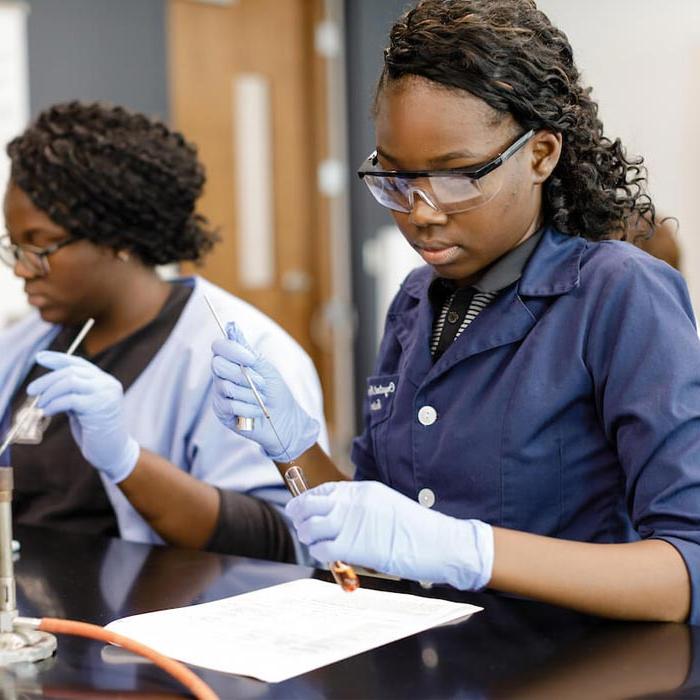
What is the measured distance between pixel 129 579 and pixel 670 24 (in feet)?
9.41

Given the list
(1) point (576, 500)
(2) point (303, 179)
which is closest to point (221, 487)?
(1) point (576, 500)

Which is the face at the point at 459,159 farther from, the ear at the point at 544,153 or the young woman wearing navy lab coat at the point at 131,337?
the young woman wearing navy lab coat at the point at 131,337

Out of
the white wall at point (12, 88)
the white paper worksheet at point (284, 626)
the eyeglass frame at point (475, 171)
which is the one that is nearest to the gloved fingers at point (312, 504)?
the white paper worksheet at point (284, 626)

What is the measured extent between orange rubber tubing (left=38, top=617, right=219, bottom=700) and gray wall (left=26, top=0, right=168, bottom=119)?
327cm

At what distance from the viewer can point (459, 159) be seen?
48.3 inches

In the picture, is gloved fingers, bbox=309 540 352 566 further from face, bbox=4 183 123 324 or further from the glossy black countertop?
face, bbox=4 183 123 324

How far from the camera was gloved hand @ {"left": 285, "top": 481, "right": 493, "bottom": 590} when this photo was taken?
41.6 inches

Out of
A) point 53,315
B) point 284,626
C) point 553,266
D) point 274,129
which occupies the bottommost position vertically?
point 284,626

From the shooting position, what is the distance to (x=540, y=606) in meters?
1.18

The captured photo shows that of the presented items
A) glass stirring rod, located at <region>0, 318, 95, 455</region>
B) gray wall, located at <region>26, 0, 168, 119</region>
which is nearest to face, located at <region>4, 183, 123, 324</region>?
glass stirring rod, located at <region>0, 318, 95, 455</region>

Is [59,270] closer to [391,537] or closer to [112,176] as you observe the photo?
[112,176]

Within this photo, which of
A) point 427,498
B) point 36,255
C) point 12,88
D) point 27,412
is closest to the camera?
point 427,498

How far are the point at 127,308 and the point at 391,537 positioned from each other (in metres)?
1.11

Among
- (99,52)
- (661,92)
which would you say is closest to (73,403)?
(661,92)
